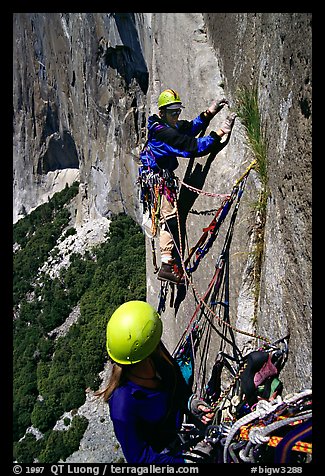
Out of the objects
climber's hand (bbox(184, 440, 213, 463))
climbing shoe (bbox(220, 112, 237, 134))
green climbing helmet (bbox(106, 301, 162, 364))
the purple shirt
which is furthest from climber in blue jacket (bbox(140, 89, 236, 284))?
climber's hand (bbox(184, 440, 213, 463))

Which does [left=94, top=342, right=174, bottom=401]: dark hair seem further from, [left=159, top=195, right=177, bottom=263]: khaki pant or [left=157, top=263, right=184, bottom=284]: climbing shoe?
[left=159, top=195, right=177, bottom=263]: khaki pant

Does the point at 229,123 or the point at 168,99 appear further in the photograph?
the point at 168,99

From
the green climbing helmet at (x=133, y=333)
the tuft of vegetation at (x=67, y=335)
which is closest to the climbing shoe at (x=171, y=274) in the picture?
the green climbing helmet at (x=133, y=333)

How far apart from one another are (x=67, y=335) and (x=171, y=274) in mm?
17103

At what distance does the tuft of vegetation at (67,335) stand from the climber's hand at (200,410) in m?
13.9

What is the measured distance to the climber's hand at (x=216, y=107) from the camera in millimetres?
3344

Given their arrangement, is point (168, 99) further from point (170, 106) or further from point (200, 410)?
point (200, 410)

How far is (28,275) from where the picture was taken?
2430cm

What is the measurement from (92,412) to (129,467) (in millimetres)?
16554

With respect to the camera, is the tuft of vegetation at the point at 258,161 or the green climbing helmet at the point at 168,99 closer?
the tuft of vegetation at the point at 258,161

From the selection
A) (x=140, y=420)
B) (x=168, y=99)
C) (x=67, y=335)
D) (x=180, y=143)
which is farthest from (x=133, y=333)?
(x=67, y=335)

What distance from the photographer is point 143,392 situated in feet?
6.46

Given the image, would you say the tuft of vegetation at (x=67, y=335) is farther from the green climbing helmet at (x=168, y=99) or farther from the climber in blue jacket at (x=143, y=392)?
the climber in blue jacket at (x=143, y=392)
